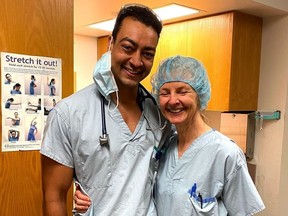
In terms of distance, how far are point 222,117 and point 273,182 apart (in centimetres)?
63

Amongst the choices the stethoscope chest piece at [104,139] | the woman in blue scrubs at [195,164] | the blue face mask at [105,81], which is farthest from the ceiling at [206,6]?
the stethoscope chest piece at [104,139]

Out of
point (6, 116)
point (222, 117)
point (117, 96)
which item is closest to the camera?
point (117, 96)

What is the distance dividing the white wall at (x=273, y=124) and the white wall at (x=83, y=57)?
1.71 metres

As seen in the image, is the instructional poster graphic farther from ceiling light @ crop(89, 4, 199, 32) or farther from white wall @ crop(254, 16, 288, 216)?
white wall @ crop(254, 16, 288, 216)

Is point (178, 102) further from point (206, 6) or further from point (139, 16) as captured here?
point (206, 6)

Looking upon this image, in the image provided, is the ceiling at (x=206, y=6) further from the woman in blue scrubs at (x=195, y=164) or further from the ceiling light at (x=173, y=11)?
the woman in blue scrubs at (x=195, y=164)

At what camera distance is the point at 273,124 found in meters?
2.25

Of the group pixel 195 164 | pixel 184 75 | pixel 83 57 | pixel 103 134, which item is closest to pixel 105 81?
pixel 103 134

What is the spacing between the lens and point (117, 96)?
3.80ft

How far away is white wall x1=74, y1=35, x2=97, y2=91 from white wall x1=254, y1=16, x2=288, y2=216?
5.61ft

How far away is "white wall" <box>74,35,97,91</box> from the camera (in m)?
3.23

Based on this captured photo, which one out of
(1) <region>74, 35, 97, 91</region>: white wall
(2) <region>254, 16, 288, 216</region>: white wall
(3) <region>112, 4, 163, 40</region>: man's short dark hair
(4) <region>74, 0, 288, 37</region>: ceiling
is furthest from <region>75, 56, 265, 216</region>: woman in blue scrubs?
(1) <region>74, 35, 97, 91</region>: white wall

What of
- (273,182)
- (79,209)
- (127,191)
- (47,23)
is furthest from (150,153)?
(273,182)

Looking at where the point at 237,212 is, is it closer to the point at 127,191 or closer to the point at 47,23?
the point at 127,191
